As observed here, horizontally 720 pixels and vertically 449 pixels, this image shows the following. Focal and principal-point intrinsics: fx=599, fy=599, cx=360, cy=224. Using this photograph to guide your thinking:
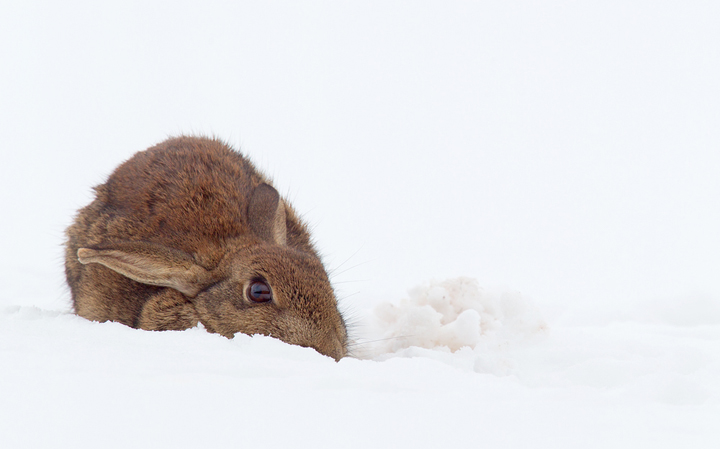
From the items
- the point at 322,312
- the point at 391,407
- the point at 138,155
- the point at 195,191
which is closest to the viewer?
the point at 391,407

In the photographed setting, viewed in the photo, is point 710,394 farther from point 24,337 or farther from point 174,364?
point 24,337

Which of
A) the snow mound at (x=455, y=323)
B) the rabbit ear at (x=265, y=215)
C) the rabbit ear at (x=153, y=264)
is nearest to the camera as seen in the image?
→ the rabbit ear at (x=153, y=264)

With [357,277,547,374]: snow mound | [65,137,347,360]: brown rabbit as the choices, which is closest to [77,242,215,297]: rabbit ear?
[65,137,347,360]: brown rabbit

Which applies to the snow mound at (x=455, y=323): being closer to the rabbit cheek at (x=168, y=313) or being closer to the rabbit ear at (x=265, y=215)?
the rabbit ear at (x=265, y=215)

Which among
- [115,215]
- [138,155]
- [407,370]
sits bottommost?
[407,370]

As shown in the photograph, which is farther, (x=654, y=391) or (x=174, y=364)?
(x=654, y=391)

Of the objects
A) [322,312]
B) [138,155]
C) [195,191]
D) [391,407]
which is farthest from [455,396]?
[138,155]

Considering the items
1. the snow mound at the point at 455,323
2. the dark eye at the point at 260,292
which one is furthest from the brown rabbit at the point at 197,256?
the snow mound at the point at 455,323

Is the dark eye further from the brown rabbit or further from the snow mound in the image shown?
the snow mound
